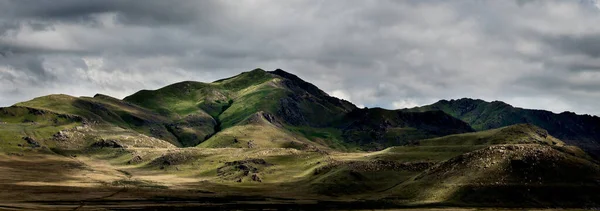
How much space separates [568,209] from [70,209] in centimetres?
16683

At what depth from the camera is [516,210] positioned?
7544 inches

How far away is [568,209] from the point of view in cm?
19738

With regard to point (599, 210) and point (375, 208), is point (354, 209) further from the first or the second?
point (599, 210)

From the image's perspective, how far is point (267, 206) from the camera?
19888 cm

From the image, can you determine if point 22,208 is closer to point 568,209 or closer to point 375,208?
point 375,208

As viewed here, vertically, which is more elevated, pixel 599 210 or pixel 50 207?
pixel 50 207

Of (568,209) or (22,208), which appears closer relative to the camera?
(22,208)

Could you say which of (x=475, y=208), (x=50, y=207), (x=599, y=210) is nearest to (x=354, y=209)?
(x=475, y=208)

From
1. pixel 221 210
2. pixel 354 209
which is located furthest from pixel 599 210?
→ pixel 221 210

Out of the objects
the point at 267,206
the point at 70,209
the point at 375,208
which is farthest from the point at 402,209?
the point at 70,209

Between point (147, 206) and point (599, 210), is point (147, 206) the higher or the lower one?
the higher one

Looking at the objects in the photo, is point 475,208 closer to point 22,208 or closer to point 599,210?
point 599,210

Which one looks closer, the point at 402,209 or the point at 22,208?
the point at 22,208

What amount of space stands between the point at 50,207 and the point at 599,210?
184 meters
